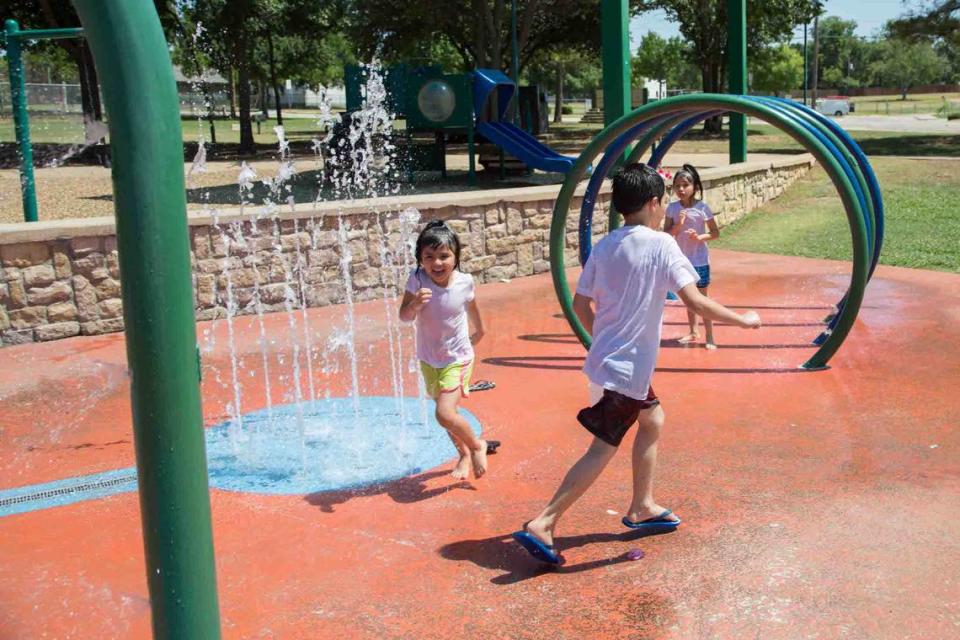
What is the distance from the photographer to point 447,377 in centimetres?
461

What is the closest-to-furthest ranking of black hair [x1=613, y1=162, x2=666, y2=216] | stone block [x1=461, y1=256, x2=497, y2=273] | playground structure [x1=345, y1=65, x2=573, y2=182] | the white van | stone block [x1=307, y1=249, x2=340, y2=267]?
1. black hair [x1=613, y1=162, x2=666, y2=216]
2. stone block [x1=307, y1=249, x2=340, y2=267]
3. stone block [x1=461, y1=256, x2=497, y2=273]
4. playground structure [x1=345, y1=65, x2=573, y2=182]
5. the white van

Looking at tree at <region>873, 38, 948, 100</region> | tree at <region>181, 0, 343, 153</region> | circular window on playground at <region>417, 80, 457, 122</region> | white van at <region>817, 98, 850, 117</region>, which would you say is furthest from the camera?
tree at <region>873, 38, 948, 100</region>

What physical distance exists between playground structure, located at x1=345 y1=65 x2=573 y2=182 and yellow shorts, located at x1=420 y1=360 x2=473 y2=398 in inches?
476

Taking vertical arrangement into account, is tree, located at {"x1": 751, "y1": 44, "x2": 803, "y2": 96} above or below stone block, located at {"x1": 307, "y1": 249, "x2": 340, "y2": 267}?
above

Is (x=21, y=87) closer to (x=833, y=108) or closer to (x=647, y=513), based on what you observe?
(x=647, y=513)

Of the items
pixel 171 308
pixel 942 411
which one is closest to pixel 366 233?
pixel 942 411

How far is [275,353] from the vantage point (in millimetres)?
7504

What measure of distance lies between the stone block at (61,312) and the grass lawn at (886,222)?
7.94 m

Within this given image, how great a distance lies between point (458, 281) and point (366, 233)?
4.80 meters

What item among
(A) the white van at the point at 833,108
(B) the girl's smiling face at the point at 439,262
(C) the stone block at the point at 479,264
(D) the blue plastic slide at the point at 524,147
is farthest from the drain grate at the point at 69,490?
(A) the white van at the point at 833,108

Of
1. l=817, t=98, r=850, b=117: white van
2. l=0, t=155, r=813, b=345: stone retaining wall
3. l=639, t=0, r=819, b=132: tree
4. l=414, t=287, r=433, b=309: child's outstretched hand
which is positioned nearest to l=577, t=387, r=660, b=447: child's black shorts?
l=414, t=287, r=433, b=309: child's outstretched hand

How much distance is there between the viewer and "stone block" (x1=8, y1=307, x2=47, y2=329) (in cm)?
771

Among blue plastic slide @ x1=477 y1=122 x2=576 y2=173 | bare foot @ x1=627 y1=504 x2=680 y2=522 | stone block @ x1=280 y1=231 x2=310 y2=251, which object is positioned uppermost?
blue plastic slide @ x1=477 y1=122 x2=576 y2=173

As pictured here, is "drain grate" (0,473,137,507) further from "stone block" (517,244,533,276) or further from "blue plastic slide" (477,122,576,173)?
"blue plastic slide" (477,122,576,173)
